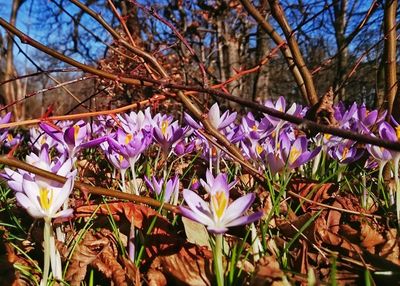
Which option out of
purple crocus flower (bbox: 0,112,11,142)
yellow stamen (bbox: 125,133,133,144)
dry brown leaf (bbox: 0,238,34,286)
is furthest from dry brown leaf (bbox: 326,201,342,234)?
purple crocus flower (bbox: 0,112,11,142)

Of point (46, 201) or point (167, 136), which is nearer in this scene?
point (46, 201)

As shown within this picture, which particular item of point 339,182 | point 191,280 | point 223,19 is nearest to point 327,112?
point 339,182

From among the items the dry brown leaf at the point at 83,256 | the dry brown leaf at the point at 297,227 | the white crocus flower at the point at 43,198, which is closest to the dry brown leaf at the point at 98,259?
the dry brown leaf at the point at 83,256

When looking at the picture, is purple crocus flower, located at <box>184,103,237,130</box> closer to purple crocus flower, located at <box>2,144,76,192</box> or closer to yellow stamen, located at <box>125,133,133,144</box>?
yellow stamen, located at <box>125,133,133,144</box>

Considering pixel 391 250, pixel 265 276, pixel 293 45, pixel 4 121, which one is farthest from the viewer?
pixel 293 45

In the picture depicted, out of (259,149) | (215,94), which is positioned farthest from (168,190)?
(259,149)

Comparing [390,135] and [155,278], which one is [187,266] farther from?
[390,135]

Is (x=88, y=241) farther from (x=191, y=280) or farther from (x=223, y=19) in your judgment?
(x=223, y=19)

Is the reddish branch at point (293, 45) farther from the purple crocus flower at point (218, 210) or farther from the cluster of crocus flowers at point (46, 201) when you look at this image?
the cluster of crocus flowers at point (46, 201)
